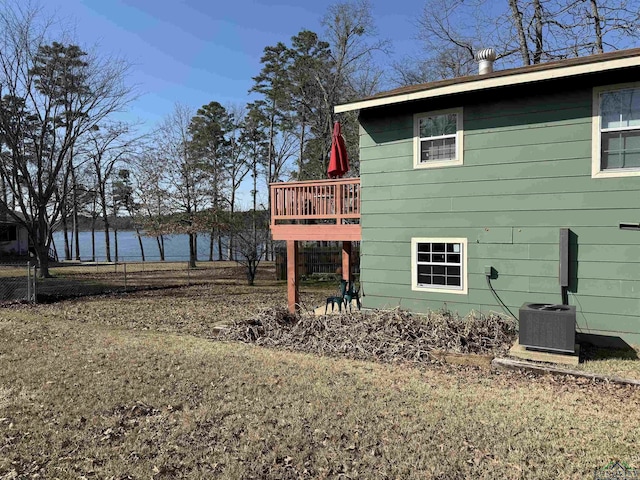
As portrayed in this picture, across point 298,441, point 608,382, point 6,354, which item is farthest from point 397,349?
point 6,354

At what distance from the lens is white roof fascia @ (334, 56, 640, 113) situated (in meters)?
6.43

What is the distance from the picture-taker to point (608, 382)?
16.8 feet

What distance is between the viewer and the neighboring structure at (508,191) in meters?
6.69

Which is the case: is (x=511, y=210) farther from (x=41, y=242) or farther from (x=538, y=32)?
(x=41, y=242)

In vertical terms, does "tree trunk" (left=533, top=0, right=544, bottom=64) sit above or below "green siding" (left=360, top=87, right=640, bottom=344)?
above

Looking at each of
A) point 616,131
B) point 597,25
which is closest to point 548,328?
point 616,131

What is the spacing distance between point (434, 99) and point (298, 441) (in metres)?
6.83

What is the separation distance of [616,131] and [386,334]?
5.10 meters

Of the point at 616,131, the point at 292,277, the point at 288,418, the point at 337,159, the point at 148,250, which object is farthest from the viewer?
the point at 148,250

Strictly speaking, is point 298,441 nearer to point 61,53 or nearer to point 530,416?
point 530,416

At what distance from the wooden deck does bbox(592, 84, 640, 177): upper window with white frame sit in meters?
4.51

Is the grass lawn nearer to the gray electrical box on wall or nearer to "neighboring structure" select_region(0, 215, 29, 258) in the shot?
the gray electrical box on wall

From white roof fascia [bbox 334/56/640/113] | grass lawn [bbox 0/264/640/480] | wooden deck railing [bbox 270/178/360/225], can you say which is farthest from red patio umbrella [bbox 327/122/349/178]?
grass lawn [bbox 0/264/640/480]

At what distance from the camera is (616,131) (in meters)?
6.72
